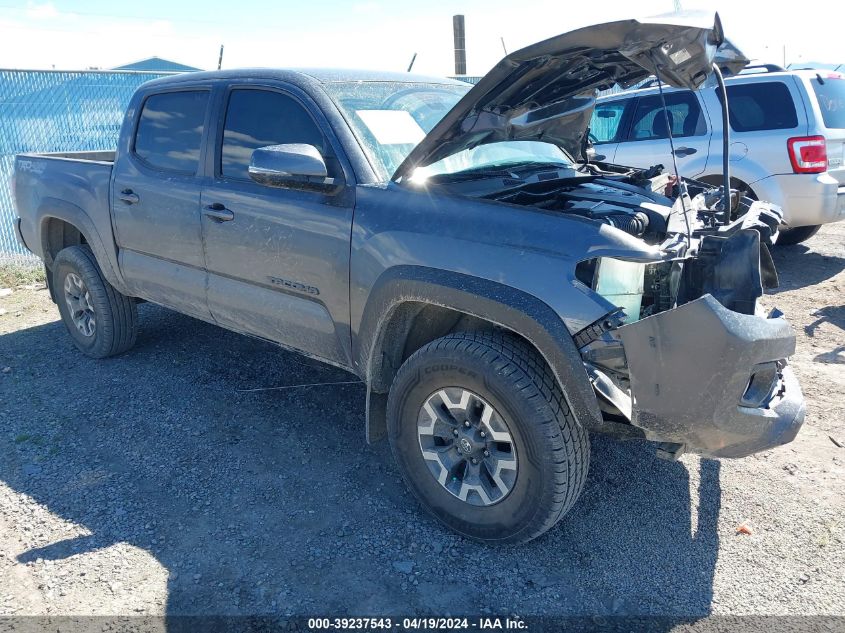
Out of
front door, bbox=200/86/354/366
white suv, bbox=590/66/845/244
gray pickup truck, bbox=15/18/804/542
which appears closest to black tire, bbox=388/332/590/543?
gray pickup truck, bbox=15/18/804/542

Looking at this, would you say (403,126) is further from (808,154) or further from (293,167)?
(808,154)

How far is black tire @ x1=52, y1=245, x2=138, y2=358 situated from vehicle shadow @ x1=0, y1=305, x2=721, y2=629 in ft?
1.47

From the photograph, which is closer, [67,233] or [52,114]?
[67,233]

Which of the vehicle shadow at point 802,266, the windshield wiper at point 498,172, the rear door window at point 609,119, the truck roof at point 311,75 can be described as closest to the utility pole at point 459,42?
the rear door window at point 609,119

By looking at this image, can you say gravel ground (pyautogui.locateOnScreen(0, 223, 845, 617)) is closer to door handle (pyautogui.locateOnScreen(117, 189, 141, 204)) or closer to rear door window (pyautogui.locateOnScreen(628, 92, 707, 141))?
door handle (pyautogui.locateOnScreen(117, 189, 141, 204))

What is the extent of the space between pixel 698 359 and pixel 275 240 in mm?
2137

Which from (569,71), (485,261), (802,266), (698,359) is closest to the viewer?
(698,359)

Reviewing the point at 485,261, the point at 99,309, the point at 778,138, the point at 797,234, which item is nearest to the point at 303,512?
the point at 485,261

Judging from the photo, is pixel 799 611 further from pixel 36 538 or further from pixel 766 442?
pixel 36 538

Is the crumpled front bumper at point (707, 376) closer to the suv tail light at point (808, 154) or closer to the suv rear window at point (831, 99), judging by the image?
the suv tail light at point (808, 154)

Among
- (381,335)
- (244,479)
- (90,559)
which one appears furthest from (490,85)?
(90,559)

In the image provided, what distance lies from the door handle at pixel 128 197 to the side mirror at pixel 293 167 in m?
1.51

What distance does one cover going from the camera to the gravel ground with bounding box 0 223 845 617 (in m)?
2.71

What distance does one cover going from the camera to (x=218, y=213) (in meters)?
3.79
